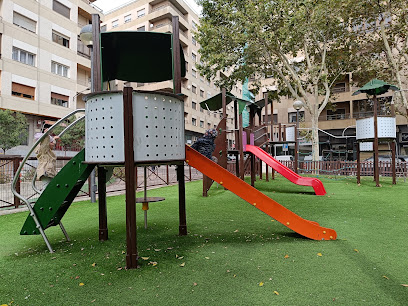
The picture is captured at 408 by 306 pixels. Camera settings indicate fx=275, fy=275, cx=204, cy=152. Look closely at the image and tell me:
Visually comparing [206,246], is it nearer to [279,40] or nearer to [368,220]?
[368,220]

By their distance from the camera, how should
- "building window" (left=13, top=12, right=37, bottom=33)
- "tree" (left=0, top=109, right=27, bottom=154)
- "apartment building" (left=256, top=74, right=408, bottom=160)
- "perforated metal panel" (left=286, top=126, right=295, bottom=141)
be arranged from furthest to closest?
"apartment building" (left=256, top=74, right=408, bottom=160), "building window" (left=13, top=12, right=37, bottom=33), "tree" (left=0, top=109, right=27, bottom=154), "perforated metal panel" (left=286, top=126, right=295, bottom=141)

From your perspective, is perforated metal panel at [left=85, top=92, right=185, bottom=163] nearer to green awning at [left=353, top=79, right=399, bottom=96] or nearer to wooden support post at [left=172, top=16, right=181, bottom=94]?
wooden support post at [left=172, top=16, right=181, bottom=94]

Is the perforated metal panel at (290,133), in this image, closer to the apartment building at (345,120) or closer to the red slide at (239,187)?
the red slide at (239,187)

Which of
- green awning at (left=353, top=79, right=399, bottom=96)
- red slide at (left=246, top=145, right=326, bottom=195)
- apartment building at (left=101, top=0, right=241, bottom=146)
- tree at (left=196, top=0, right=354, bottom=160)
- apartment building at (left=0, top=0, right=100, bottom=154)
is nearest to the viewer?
red slide at (left=246, top=145, right=326, bottom=195)

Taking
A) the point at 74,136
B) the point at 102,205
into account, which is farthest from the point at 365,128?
the point at 74,136

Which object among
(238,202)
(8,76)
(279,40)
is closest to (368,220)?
(238,202)

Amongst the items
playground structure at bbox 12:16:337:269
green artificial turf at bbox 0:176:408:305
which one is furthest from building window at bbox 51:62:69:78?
playground structure at bbox 12:16:337:269

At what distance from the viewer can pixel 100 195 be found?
14.7 ft

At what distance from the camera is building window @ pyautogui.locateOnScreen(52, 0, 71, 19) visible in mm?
26031

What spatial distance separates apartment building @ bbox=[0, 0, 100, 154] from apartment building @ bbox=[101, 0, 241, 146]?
9.09m

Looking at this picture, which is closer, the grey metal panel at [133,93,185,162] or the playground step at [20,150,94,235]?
the grey metal panel at [133,93,185,162]

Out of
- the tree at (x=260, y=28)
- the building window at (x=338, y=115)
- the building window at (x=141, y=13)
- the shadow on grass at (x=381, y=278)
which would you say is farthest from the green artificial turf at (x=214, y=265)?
the building window at (x=141, y=13)

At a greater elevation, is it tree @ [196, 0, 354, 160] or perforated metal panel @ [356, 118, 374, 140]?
tree @ [196, 0, 354, 160]

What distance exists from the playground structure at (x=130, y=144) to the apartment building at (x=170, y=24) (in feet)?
104
